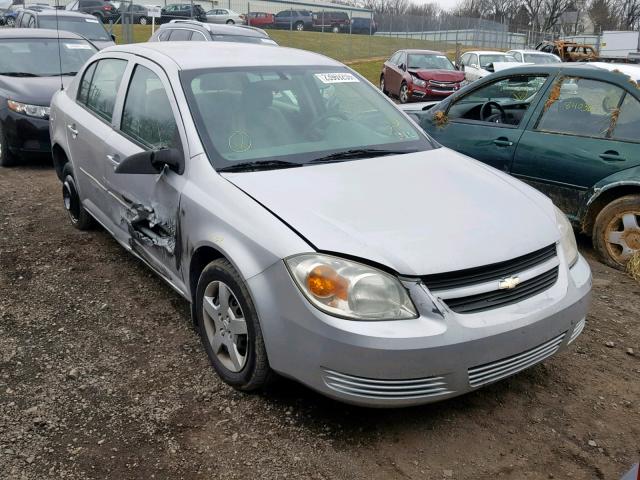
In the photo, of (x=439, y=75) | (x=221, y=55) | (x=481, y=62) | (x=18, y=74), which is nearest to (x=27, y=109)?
(x=18, y=74)

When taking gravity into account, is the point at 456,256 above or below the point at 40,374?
above

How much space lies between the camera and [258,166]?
330cm

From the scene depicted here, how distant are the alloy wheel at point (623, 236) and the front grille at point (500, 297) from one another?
2330mm

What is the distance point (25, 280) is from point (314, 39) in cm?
3104

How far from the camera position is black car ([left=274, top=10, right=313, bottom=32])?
38188 millimetres

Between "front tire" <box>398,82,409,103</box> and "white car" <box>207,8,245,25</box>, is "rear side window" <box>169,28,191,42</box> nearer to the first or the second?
"front tire" <box>398,82,409,103</box>

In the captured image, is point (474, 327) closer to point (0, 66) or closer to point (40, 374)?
point (40, 374)

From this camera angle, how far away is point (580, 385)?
3291 mm

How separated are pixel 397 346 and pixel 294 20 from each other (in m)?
38.8

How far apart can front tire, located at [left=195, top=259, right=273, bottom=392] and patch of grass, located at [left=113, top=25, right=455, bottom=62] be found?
2829cm

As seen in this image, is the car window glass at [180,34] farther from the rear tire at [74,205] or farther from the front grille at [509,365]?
the front grille at [509,365]

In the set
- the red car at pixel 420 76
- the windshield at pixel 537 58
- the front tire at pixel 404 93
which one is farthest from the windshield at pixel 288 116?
the windshield at pixel 537 58

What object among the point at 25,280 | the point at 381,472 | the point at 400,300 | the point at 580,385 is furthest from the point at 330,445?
the point at 25,280

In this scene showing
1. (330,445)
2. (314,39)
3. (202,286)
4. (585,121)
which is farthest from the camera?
(314,39)
